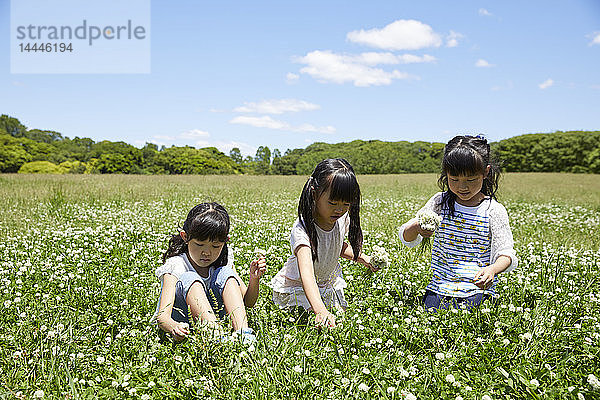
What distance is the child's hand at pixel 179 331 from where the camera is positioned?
11.4 feet

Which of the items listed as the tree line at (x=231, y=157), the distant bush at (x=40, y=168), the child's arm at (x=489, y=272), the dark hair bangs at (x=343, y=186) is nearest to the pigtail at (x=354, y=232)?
the dark hair bangs at (x=343, y=186)

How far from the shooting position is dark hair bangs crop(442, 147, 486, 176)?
4246mm

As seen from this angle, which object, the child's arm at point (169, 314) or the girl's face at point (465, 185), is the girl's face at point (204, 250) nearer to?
the child's arm at point (169, 314)

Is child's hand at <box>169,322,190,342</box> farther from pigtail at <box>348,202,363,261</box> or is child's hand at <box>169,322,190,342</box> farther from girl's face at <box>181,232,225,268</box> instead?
pigtail at <box>348,202,363,261</box>

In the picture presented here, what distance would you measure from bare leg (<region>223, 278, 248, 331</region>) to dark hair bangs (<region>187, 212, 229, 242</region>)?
415mm

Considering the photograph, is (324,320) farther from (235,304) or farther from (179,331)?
(179,331)

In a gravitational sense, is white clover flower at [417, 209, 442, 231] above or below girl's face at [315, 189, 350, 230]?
below

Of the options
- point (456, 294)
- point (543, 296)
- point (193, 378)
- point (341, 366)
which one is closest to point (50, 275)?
point (193, 378)

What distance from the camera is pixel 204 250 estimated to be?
4.03 metres

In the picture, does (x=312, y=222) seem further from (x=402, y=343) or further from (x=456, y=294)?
(x=456, y=294)

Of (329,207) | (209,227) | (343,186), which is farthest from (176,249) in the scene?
(343,186)

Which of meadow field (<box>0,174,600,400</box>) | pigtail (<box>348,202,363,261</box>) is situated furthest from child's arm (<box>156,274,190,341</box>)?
pigtail (<box>348,202,363,261</box>)

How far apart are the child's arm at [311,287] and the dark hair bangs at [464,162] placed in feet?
5.19

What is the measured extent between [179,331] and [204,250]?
764 mm
